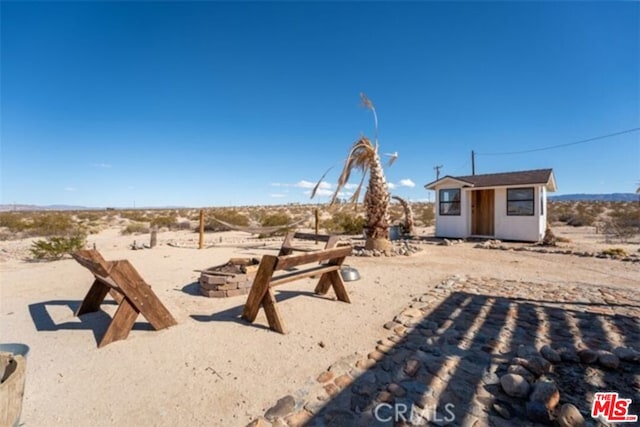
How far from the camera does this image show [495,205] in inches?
428

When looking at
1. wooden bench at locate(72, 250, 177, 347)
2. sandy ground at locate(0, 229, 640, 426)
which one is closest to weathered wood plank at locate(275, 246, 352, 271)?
sandy ground at locate(0, 229, 640, 426)

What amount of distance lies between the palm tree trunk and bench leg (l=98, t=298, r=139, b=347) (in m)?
6.22

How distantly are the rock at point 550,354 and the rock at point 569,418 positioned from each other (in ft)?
2.27

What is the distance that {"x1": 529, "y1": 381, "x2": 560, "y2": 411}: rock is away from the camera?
5.65 feet

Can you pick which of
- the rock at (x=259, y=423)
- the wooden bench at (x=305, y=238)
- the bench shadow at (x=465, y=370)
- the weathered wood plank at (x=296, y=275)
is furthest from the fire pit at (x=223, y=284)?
the rock at (x=259, y=423)

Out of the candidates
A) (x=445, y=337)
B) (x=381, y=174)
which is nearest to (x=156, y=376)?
(x=445, y=337)

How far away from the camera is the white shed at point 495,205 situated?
10047mm

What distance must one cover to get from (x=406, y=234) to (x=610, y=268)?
22.8ft

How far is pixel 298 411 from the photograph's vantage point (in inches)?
70.6

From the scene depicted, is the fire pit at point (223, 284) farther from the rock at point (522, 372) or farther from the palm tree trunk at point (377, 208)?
the palm tree trunk at point (377, 208)

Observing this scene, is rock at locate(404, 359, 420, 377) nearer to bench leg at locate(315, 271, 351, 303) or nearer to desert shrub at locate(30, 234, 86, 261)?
bench leg at locate(315, 271, 351, 303)

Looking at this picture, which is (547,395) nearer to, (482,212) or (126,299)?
(126,299)

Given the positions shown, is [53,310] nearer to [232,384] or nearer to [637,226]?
[232,384]

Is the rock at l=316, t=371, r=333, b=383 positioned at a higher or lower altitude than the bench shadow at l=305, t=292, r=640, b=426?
lower
